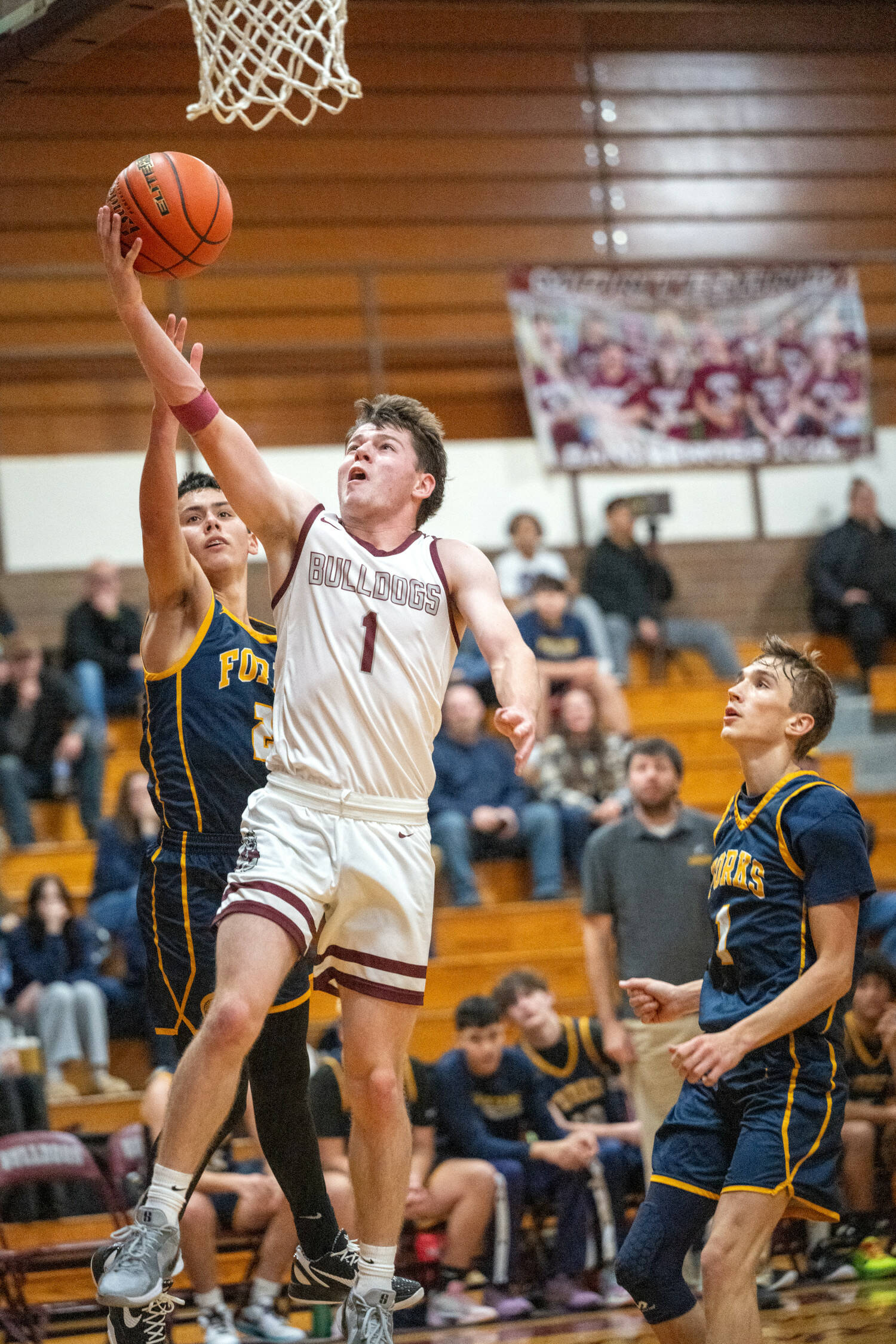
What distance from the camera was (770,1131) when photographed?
389 cm

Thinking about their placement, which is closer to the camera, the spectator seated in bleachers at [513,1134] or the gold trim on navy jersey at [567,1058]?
the spectator seated in bleachers at [513,1134]

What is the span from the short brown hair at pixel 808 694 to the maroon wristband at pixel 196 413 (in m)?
1.63

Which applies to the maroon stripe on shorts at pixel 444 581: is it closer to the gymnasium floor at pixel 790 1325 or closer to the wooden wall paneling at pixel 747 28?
the gymnasium floor at pixel 790 1325

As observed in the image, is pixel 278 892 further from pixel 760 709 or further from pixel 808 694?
pixel 808 694

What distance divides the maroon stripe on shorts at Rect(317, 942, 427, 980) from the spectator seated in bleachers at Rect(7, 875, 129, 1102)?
14.7 ft

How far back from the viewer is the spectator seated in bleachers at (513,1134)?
22.0 ft

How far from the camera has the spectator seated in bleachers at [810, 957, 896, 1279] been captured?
7.28 m

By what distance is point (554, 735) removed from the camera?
9914mm

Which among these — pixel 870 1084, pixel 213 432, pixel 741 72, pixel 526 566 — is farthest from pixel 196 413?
pixel 741 72

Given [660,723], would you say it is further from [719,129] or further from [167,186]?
[167,186]

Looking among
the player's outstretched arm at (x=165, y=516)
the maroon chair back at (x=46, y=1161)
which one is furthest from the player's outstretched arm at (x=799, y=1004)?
the maroon chair back at (x=46, y=1161)

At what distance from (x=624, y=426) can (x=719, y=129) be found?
3.09 m

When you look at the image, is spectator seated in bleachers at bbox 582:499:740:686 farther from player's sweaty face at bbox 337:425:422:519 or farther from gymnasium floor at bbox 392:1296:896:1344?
player's sweaty face at bbox 337:425:422:519

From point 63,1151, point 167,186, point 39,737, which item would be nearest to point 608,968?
point 63,1151
